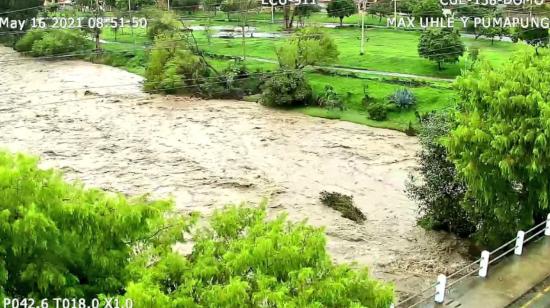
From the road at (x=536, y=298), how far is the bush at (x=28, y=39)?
136 ft

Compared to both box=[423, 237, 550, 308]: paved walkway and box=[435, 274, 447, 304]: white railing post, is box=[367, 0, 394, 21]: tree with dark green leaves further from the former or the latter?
box=[435, 274, 447, 304]: white railing post

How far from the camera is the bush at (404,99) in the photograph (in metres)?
31.6

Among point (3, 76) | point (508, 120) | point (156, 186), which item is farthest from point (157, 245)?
point (3, 76)

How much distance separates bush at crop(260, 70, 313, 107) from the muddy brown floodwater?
69 cm

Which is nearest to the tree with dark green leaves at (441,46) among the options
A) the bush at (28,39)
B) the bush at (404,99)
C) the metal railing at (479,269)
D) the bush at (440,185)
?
the bush at (404,99)

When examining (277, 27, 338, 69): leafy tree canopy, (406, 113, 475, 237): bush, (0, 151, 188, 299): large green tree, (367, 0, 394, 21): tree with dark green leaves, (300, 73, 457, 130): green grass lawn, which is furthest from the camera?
(367, 0, 394, 21): tree with dark green leaves

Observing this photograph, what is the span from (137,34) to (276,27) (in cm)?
1130

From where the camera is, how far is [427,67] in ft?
122

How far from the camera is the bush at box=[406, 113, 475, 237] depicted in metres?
15.9

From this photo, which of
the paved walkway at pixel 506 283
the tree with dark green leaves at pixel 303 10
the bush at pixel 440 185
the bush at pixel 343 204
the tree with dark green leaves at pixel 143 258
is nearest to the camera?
the tree with dark green leaves at pixel 143 258

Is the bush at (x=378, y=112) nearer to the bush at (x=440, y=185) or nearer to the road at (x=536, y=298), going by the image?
the bush at (x=440, y=185)

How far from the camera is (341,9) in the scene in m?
52.0

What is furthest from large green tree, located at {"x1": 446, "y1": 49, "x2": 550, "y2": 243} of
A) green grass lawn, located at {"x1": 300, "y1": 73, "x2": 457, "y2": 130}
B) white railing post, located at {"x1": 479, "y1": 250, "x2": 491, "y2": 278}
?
green grass lawn, located at {"x1": 300, "y1": 73, "x2": 457, "y2": 130}

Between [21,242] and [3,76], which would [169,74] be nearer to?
[3,76]
